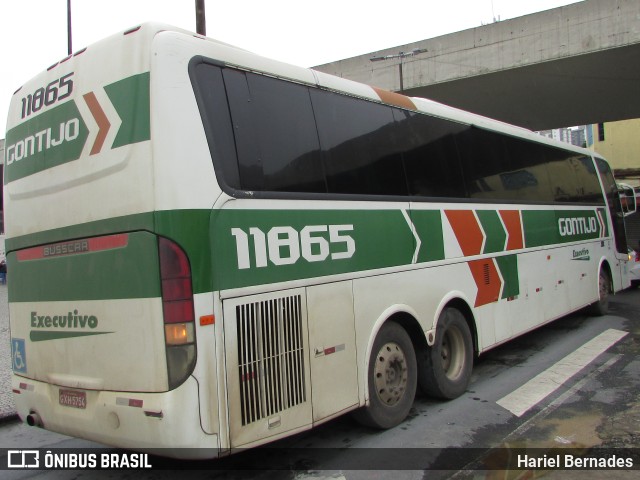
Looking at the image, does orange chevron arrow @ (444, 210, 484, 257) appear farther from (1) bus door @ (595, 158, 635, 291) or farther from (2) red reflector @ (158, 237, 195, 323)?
(1) bus door @ (595, 158, 635, 291)

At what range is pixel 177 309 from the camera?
128 inches

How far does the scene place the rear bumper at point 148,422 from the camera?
319 cm

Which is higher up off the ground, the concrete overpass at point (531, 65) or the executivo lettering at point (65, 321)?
the concrete overpass at point (531, 65)

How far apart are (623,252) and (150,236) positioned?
11.5 m

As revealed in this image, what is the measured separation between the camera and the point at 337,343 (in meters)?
4.19

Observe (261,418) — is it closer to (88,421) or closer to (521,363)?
(88,421)

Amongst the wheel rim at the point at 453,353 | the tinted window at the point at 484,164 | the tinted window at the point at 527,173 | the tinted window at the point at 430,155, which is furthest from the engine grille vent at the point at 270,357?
the tinted window at the point at 527,173

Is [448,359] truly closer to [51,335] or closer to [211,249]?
[211,249]

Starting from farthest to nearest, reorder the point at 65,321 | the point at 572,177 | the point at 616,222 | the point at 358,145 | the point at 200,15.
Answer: the point at 616,222 < the point at 200,15 < the point at 572,177 < the point at 358,145 < the point at 65,321

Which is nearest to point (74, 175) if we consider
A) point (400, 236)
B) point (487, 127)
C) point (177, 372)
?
point (177, 372)

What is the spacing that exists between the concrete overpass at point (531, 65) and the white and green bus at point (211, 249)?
11904mm

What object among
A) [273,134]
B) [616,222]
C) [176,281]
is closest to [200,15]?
[273,134]

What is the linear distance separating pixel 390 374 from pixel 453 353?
1.38 m

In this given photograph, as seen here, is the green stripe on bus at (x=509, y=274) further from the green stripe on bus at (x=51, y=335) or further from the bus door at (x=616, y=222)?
the bus door at (x=616, y=222)
